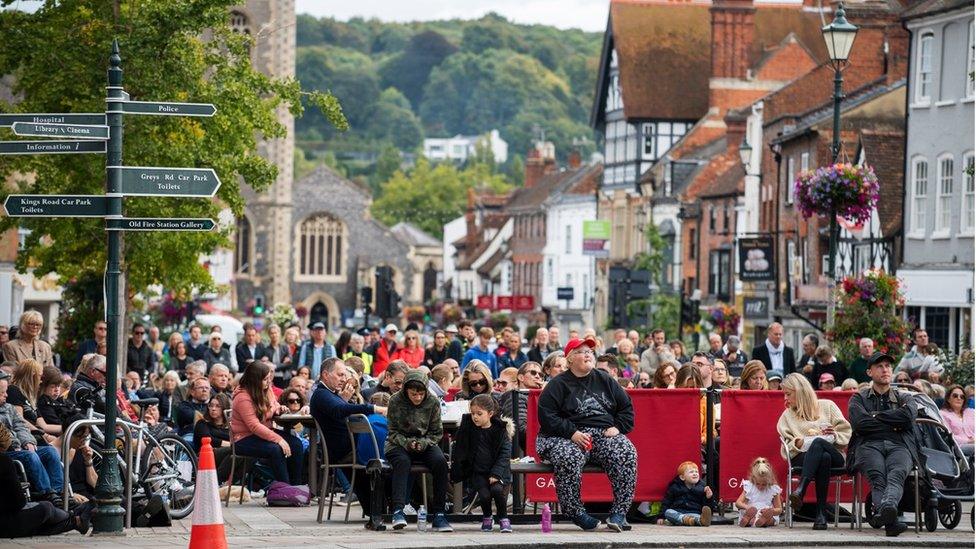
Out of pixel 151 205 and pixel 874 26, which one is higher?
pixel 874 26

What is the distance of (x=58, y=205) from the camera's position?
16172 millimetres

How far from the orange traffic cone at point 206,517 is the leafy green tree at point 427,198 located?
520ft

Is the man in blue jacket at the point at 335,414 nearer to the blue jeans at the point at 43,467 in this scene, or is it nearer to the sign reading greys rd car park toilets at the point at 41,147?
the blue jeans at the point at 43,467

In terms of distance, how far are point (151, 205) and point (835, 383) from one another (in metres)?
9.94

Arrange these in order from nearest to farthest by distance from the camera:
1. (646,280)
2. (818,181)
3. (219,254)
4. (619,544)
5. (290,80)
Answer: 1. (619,544)
2. (818,181)
3. (290,80)
4. (646,280)
5. (219,254)

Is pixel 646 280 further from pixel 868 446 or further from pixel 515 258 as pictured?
pixel 515 258

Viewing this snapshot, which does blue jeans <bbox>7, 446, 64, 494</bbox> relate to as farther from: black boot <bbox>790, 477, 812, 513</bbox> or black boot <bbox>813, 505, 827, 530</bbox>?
black boot <bbox>813, 505, 827, 530</bbox>

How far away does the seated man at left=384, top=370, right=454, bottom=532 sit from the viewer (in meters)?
16.5

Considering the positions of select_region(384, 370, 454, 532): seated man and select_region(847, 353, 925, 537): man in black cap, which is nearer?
select_region(384, 370, 454, 532): seated man

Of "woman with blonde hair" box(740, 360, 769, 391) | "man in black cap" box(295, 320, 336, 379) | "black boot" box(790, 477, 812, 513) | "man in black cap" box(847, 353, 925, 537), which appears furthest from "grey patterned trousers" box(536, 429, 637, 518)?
"man in black cap" box(295, 320, 336, 379)

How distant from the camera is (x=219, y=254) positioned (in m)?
80.9

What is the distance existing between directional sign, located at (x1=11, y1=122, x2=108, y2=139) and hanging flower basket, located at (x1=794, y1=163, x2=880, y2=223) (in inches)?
519

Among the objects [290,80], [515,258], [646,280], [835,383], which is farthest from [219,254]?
[835,383]

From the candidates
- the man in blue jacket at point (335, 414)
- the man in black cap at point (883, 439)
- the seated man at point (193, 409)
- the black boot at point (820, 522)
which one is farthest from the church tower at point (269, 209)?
the black boot at point (820, 522)
